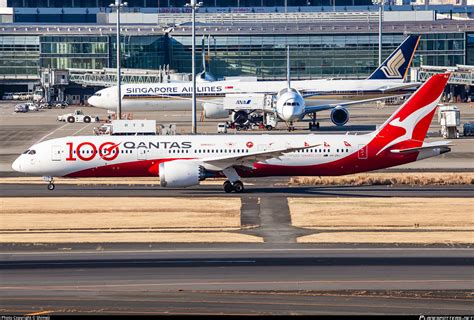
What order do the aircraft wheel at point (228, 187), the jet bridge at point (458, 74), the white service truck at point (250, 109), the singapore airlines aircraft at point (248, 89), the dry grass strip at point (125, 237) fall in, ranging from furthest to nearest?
the jet bridge at point (458, 74) → the singapore airlines aircraft at point (248, 89) → the white service truck at point (250, 109) → the aircraft wheel at point (228, 187) → the dry grass strip at point (125, 237)

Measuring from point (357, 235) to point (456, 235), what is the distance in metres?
4.95

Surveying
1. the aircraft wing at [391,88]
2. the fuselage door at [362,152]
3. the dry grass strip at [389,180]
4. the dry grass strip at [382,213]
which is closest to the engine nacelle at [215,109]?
the aircraft wing at [391,88]

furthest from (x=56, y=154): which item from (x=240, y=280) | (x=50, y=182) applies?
(x=240, y=280)

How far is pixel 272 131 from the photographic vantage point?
12594cm

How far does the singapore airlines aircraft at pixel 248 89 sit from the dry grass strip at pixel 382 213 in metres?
61.7

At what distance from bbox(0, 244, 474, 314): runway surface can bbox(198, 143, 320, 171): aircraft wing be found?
18892mm

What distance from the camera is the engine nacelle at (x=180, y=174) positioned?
236 ft

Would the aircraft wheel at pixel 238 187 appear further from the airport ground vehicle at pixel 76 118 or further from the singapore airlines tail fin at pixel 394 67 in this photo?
the airport ground vehicle at pixel 76 118

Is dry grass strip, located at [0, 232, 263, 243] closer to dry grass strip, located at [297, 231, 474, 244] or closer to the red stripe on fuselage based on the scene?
dry grass strip, located at [297, 231, 474, 244]

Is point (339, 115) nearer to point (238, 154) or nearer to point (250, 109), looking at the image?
point (250, 109)

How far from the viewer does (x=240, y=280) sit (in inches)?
1764

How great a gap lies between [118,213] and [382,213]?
49.5 ft

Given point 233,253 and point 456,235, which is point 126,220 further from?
point 456,235

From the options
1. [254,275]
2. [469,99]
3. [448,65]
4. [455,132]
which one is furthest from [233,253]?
[448,65]
